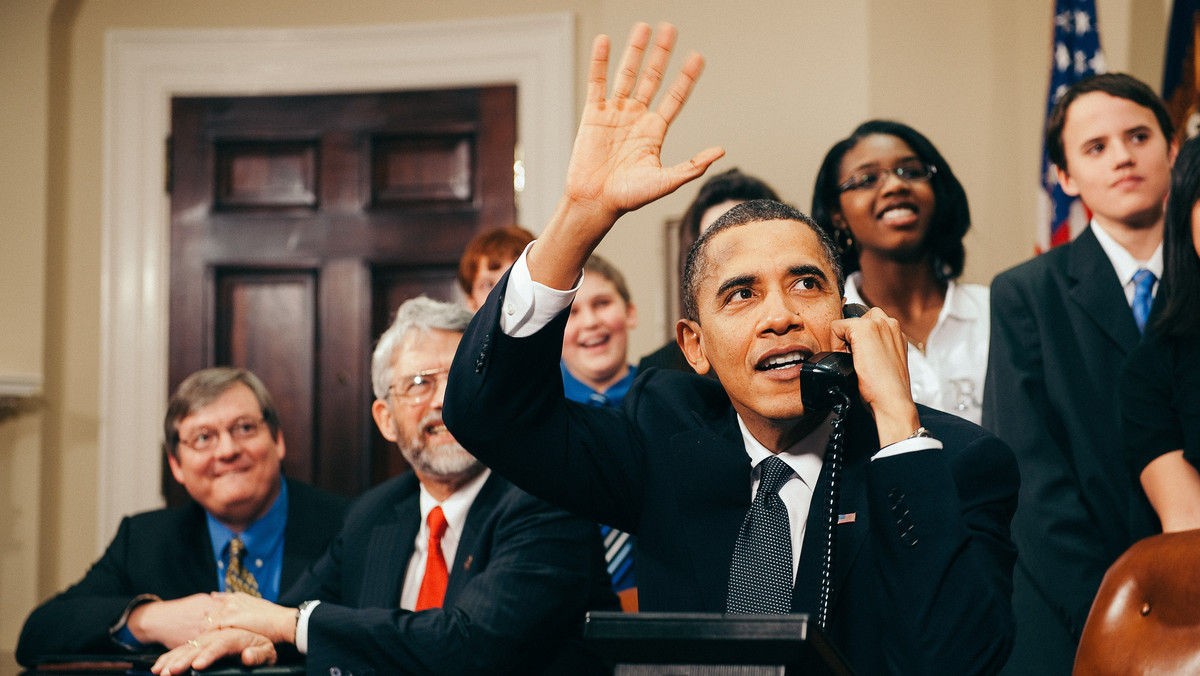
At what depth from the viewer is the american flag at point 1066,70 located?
373cm

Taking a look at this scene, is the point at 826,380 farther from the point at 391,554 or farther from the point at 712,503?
the point at 391,554

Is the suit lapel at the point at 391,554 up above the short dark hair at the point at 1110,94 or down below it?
below

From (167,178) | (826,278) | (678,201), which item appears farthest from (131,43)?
(826,278)

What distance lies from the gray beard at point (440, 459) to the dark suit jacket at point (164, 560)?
1.95 ft

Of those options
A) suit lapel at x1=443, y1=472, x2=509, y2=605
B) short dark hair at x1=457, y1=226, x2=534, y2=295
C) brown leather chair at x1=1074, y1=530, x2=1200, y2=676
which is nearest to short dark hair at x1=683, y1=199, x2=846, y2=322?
brown leather chair at x1=1074, y1=530, x2=1200, y2=676

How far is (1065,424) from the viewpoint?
224 centimetres

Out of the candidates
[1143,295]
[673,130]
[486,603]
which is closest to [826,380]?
[486,603]

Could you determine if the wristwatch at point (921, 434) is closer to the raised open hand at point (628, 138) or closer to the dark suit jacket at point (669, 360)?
the raised open hand at point (628, 138)

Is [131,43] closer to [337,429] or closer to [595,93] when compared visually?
[337,429]

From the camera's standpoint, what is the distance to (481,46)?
15.0ft

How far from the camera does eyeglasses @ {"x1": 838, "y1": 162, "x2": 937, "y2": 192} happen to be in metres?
2.60

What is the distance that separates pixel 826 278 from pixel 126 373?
3894 mm

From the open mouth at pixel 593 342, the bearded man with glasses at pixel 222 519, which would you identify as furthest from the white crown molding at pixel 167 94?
the bearded man with glasses at pixel 222 519

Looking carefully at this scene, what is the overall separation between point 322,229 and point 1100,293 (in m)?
3.25
